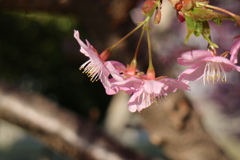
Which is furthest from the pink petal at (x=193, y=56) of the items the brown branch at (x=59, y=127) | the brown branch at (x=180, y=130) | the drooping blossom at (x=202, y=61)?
the brown branch at (x=59, y=127)

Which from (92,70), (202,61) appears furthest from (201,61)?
(92,70)

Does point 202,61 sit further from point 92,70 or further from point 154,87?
point 92,70

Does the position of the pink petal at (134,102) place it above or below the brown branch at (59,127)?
below

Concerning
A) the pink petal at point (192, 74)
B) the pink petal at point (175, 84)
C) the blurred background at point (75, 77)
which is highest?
the blurred background at point (75, 77)

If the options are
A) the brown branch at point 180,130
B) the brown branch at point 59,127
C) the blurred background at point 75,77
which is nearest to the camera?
the brown branch at point 180,130

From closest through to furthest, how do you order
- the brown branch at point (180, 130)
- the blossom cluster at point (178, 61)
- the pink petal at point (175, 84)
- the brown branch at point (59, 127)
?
the blossom cluster at point (178, 61) → the pink petal at point (175, 84) → the brown branch at point (180, 130) → the brown branch at point (59, 127)

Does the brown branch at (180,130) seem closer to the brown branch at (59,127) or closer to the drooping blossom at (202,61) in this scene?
the brown branch at (59,127)

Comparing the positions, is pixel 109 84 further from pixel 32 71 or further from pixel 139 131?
pixel 139 131
